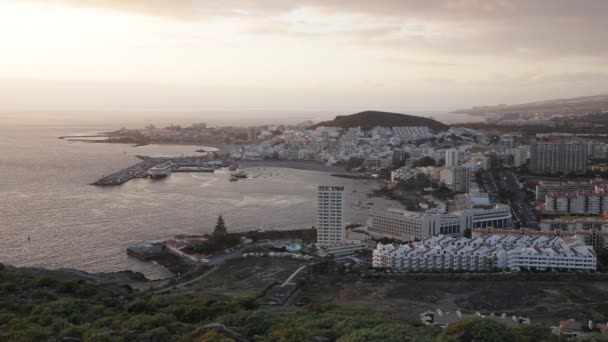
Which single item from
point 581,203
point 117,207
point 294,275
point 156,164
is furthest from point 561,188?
point 156,164

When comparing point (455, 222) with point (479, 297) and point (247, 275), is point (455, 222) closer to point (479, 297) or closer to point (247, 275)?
point (479, 297)

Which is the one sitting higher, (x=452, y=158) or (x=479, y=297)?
(x=452, y=158)

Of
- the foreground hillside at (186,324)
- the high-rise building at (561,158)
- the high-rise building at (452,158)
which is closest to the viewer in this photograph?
the foreground hillside at (186,324)

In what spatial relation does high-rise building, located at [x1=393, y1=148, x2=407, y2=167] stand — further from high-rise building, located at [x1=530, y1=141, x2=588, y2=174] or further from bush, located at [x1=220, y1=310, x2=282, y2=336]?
bush, located at [x1=220, y1=310, x2=282, y2=336]

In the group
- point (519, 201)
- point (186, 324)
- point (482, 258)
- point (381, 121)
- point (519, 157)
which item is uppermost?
point (381, 121)

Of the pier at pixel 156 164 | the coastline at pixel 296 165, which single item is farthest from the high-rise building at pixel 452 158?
the pier at pixel 156 164

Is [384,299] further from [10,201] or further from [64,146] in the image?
[64,146]

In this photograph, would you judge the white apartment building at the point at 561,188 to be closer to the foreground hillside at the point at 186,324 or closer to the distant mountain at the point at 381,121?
the foreground hillside at the point at 186,324
